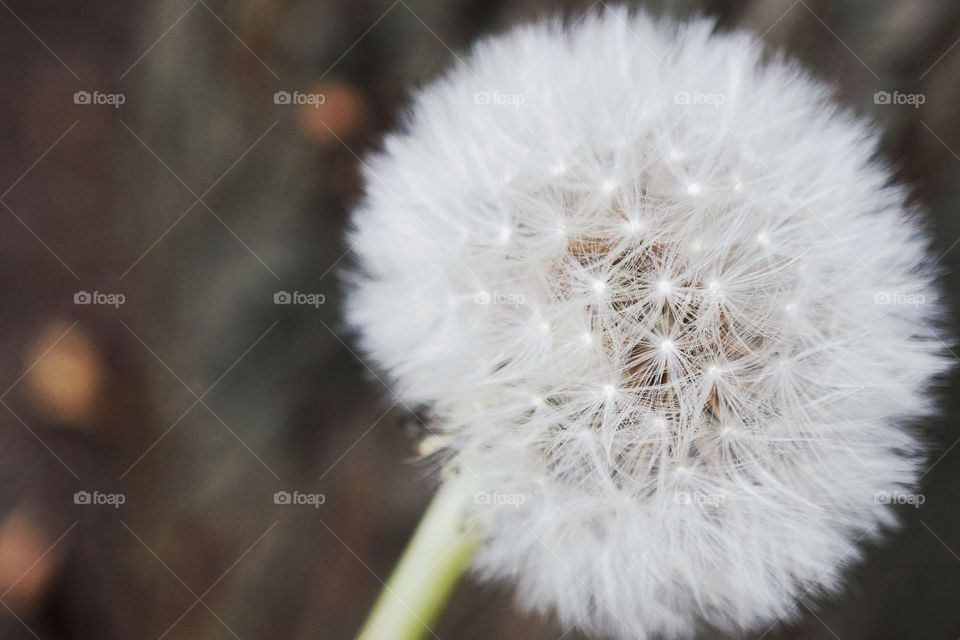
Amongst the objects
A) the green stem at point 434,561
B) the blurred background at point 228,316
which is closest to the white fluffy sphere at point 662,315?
the green stem at point 434,561

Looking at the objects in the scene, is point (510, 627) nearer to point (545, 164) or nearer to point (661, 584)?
point (661, 584)

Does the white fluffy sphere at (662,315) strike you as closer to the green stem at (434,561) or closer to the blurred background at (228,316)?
the green stem at (434,561)

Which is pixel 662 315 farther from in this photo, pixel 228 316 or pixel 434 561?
pixel 228 316

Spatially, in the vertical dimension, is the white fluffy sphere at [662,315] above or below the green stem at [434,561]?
above

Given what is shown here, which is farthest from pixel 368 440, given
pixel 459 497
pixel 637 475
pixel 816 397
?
pixel 816 397

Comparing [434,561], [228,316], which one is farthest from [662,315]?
[228,316]

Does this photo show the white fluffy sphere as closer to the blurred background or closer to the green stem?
the green stem

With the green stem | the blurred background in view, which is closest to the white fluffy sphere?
the green stem
